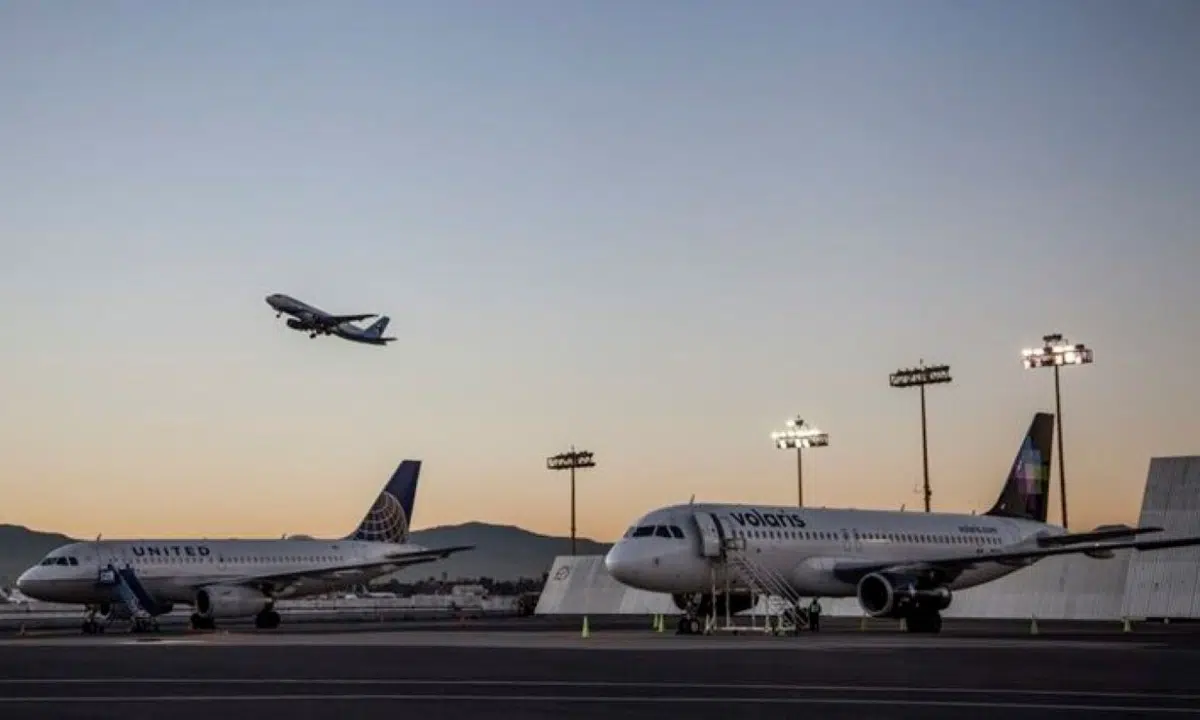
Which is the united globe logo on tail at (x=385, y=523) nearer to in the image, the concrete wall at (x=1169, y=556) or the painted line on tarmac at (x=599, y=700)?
the concrete wall at (x=1169, y=556)

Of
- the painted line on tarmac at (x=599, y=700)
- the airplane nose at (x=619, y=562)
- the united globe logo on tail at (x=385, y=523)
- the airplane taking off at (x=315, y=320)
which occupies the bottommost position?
the painted line on tarmac at (x=599, y=700)

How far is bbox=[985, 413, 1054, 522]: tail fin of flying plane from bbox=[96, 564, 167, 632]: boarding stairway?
32.9 metres

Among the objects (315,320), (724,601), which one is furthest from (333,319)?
(724,601)

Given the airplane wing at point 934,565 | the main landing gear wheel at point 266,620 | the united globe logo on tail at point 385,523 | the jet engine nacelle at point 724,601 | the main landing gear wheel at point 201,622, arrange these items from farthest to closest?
1. the united globe logo on tail at point 385,523
2. the main landing gear wheel at point 266,620
3. the main landing gear wheel at point 201,622
4. the jet engine nacelle at point 724,601
5. the airplane wing at point 934,565

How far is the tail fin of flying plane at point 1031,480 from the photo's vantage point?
58594mm

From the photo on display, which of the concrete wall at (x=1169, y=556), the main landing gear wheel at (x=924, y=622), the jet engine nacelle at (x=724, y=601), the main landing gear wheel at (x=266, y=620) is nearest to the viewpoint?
the main landing gear wheel at (x=924, y=622)

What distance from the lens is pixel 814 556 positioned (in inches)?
1864

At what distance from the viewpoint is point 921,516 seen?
5291 cm

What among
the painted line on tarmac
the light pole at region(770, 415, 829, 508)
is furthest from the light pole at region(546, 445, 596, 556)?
the painted line on tarmac

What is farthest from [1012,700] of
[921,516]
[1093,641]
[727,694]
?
[921,516]

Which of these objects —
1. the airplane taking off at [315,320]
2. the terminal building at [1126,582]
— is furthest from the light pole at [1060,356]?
the airplane taking off at [315,320]

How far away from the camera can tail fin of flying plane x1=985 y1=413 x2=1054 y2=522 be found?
58594 mm

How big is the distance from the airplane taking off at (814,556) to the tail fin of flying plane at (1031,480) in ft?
16.5

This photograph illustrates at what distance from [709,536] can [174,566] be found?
27.3 m
